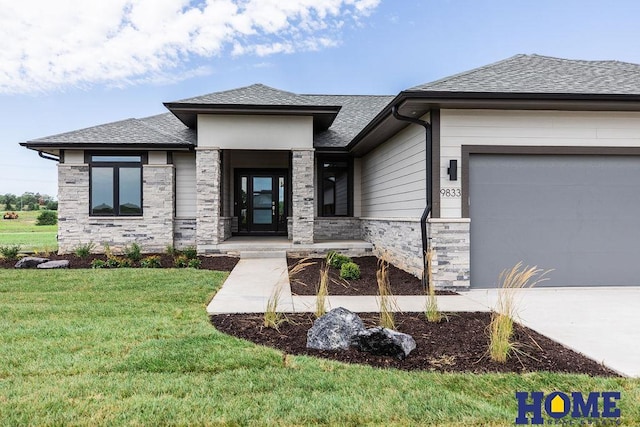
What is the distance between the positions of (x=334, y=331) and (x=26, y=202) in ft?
141

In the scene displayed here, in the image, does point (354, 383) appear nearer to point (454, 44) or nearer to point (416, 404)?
point (416, 404)

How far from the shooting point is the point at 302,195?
10836 mm

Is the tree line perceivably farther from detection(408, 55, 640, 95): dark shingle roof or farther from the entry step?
detection(408, 55, 640, 95): dark shingle roof

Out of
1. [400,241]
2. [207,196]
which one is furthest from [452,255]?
[207,196]

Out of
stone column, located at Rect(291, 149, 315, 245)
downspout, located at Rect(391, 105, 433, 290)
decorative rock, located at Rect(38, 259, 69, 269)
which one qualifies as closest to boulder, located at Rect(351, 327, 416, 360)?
downspout, located at Rect(391, 105, 433, 290)

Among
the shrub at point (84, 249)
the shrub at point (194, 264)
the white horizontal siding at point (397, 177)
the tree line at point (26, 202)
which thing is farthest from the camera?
the tree line at point (26, 202)

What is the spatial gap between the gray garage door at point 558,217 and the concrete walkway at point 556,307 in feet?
1.34

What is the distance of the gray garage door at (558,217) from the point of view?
7145 millimetres

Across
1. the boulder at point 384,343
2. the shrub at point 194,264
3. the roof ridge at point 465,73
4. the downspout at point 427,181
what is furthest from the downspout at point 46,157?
the boulder at point 384,343

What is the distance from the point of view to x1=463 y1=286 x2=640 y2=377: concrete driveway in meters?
3.83

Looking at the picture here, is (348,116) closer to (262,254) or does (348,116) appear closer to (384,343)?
(262,254)

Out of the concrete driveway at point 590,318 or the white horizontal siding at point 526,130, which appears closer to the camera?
the concrete driveway at point 590,318

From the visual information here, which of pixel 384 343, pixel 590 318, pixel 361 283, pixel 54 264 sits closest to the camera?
pixel 384 343

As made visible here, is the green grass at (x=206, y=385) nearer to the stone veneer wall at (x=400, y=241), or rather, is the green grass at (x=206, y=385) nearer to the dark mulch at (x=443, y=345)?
the dark mulch at (x=443, y=345)
